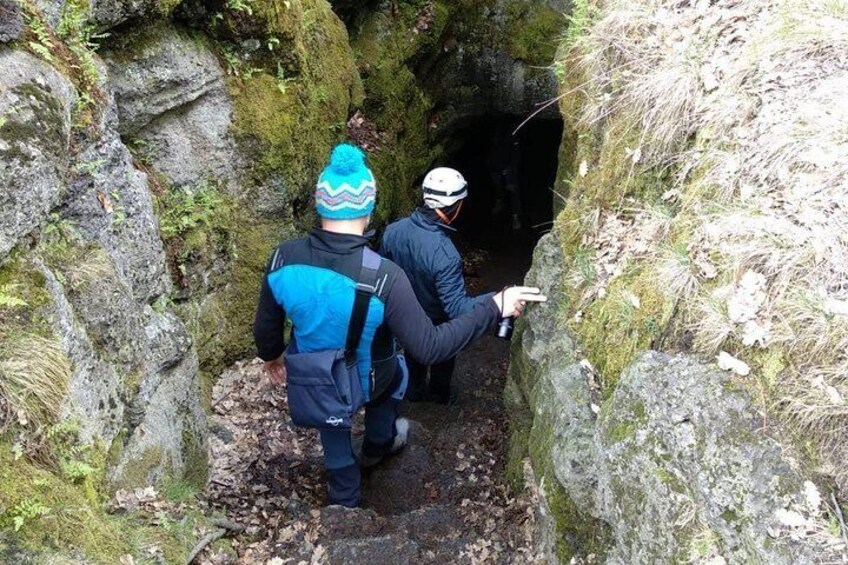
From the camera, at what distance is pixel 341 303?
4.20 meters

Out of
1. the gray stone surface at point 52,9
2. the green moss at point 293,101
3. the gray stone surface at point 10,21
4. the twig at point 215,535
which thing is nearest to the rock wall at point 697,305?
the twig at point 215,535

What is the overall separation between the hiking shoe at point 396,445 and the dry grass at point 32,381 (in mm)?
3060

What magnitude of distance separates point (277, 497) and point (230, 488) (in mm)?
412

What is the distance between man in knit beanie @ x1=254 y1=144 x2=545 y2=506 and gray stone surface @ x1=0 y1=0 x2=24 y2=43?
6.75 ft

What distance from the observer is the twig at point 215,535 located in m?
4.02

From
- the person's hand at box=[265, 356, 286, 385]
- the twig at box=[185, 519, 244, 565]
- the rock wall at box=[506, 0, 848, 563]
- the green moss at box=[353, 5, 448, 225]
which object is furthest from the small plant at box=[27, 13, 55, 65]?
the green moss at box=[353, 5, 448, 225]

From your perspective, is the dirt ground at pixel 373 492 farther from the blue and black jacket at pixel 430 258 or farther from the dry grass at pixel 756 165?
the dry grass at pixel 756 165

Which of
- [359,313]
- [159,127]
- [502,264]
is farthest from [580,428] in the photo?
[502,264]

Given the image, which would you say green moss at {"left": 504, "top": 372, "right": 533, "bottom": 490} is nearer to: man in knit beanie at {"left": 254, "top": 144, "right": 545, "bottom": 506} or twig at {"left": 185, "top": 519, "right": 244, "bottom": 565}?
man in knit beanie at {"left": 254, "top": 144, "right": 545, "bottom": 506}

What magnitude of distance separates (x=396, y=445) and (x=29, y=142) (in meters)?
3.95

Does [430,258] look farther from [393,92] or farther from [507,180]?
[507,180]

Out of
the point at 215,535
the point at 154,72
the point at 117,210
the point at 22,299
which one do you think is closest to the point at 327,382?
the point at 215,535

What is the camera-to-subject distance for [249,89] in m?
6.82

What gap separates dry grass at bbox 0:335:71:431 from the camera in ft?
10.6
